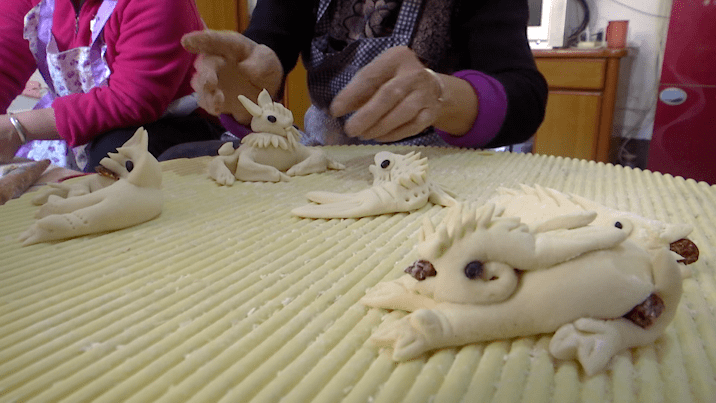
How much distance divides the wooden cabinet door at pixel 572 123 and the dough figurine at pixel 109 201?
2.22m

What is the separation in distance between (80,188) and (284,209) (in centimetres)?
37

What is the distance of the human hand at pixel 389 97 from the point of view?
923 millimetres

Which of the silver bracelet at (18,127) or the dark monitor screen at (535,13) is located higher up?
the dark monitor screen at (535,13)

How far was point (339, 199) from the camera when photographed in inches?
35.0

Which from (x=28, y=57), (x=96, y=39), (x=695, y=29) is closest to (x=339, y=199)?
(x=96, y=39)

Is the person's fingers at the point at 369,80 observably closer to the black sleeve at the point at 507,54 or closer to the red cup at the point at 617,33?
the black sleeve at the point at 507,54

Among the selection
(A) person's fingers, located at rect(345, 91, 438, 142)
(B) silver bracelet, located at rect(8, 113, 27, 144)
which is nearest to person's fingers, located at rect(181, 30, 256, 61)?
(A) person's fingers, located at rect(345, 91, 438, 142)

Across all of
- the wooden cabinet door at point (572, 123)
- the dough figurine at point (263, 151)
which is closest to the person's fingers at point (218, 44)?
the dough figurine at point (263, 151)

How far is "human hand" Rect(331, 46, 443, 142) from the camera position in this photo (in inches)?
36.3

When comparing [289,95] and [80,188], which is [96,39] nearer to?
[80,188]

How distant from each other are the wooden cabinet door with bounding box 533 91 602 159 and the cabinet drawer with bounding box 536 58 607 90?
0.05 meters

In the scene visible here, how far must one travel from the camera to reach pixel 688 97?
226 centimetres

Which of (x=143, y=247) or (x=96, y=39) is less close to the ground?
(x=96, y=39)

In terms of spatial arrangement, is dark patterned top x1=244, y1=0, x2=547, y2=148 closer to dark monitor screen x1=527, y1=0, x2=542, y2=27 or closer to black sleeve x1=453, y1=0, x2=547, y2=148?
black sleeve x1=453, y1=0, x2=547, y2=148
